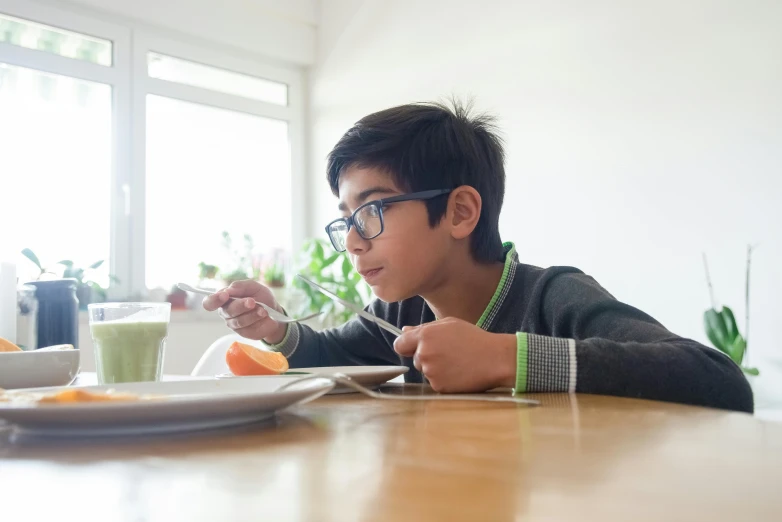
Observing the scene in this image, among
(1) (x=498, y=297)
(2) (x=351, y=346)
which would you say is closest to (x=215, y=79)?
(2) (x=351, y=346)

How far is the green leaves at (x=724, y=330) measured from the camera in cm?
249

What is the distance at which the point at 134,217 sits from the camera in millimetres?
3674

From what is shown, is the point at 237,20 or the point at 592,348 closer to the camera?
the point at 592,348

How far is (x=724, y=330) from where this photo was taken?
2.50m

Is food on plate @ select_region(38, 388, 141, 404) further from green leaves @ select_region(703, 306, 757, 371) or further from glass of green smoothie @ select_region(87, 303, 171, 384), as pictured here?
green leaves @ select_region(703, 306, 757, 371)

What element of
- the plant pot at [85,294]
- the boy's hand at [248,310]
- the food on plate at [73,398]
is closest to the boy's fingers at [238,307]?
the boy's hand at [248,310]

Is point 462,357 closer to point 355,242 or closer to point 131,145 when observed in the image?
point 355,242

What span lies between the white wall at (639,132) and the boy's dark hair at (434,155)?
1623 mm

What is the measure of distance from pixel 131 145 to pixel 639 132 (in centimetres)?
254

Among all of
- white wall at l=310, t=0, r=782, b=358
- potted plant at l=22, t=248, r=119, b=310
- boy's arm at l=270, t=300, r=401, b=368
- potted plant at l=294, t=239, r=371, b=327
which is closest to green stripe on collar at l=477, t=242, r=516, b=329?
boy's arm at l=270, t=300, r=401, b=368

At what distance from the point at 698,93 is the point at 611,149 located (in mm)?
415

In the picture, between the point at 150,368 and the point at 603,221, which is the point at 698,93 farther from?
→ the point at 150,368

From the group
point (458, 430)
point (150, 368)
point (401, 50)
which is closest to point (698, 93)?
point (401, 50)

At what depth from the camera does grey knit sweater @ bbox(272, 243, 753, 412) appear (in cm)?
83
